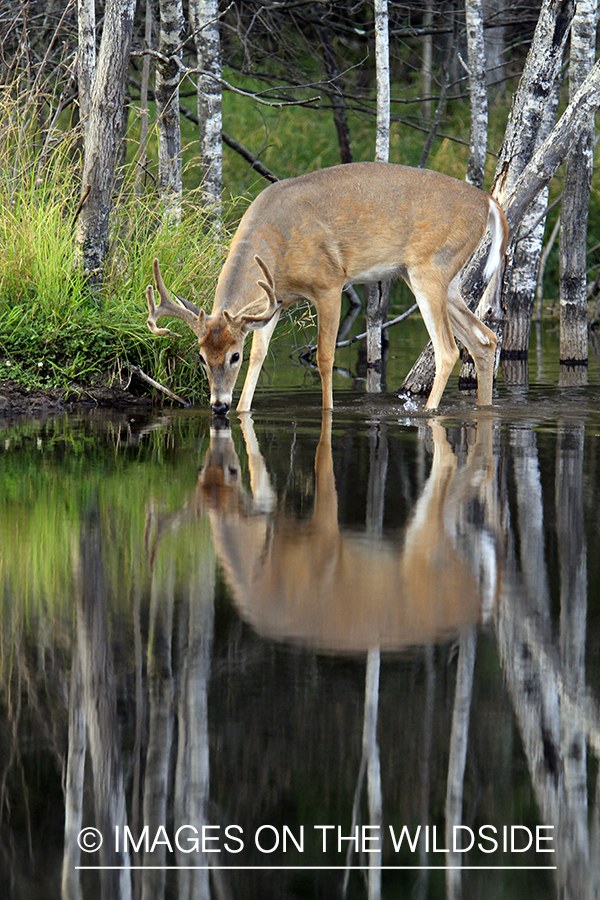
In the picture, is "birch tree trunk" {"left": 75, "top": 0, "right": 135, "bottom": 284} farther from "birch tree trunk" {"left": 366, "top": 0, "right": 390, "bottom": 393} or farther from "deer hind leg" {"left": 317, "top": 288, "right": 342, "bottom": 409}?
"birch tree trunk" {"left": 366, "top": 0, "right": 390, "bottom": 393}

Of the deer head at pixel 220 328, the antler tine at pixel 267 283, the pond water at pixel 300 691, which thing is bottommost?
the pond water at pixel 300 691

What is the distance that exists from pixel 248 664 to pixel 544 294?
18.7 meters

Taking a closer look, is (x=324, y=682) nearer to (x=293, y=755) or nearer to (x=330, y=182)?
(x=293, y=755)

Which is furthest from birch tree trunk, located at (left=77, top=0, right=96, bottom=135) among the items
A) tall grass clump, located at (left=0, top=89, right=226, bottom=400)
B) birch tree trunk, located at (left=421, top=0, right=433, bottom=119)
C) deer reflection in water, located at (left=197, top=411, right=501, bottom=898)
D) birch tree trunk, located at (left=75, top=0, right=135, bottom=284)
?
birch tree trunk, located at (left=421, top=0, right=433, bottom=119)

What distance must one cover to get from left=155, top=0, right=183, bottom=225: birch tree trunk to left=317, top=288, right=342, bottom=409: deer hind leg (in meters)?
3.06

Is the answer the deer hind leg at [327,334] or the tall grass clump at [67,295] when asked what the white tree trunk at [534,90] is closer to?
the deer hind leg at [327,334]

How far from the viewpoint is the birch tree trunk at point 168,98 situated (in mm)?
Result: 11203

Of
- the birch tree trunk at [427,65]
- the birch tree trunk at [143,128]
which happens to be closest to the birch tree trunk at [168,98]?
the birch tree trunk at [143,128]

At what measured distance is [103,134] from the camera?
903 cm

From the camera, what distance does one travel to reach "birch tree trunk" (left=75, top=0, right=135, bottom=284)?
8867mm

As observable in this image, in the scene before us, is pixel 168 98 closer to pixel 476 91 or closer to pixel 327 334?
pixel 476 91

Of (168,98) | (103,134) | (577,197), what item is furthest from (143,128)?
(577,197)

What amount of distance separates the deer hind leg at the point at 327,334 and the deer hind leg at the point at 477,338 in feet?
3.56

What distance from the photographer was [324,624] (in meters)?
3.39
